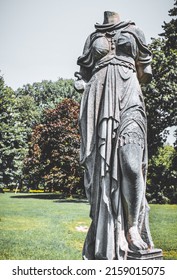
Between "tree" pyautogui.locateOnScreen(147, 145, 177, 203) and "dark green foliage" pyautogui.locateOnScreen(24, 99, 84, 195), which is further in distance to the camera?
"dark green foliage" pyautogui.locateOnScreen(24, 99, 84, 195)

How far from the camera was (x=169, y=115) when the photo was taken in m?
27.2

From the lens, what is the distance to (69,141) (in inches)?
1533

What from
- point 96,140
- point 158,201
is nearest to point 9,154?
point 158,201

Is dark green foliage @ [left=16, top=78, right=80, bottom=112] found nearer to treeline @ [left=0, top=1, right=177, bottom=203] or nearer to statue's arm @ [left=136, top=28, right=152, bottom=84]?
treeline @ [left=0, top=1, right=177, bottom=203]

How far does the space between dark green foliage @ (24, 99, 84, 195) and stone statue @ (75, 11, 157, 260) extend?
32.7m

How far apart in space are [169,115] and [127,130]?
23663 millimetres

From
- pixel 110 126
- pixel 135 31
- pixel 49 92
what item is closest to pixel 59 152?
pixel 49 92

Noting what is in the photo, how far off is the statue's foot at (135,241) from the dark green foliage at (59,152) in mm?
33015

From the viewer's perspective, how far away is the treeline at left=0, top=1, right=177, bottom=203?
24875 millimetres

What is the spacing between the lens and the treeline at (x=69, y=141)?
24875mm

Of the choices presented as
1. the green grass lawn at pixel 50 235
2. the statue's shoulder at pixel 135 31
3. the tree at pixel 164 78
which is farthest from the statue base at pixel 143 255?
the tree at pixel 164 78

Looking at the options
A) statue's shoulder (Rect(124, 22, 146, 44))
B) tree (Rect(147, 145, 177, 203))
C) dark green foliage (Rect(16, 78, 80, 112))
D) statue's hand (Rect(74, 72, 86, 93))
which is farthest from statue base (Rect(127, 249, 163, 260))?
dark green foliage (Rect(16, 78, 80, 112))

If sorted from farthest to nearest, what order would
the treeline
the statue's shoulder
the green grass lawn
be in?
the treeline
the green grass lawn
the statue's shoulder

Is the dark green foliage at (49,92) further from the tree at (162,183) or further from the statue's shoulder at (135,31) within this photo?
the statue's shoulder at (135,31)
